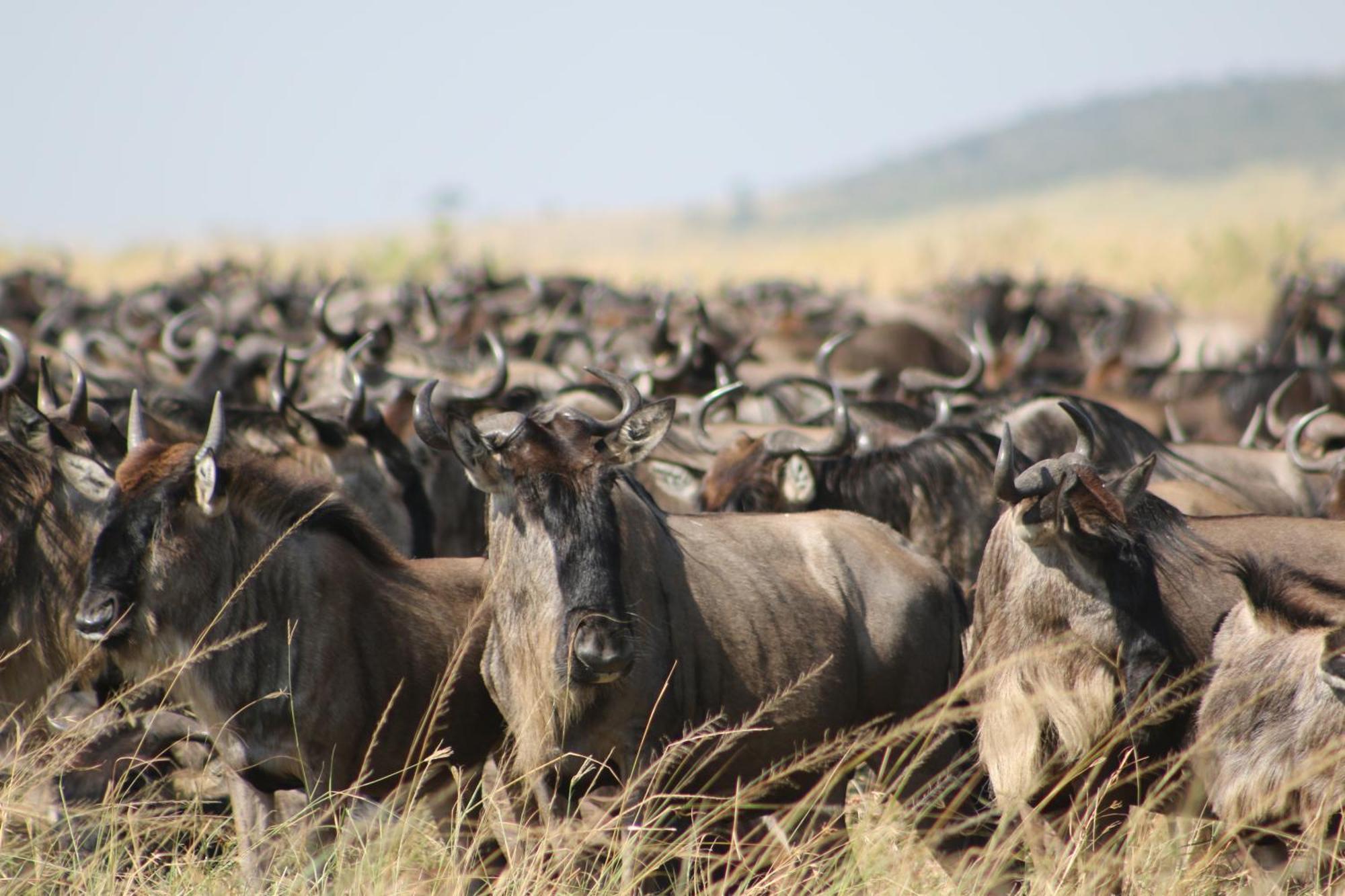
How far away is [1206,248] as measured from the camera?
3319 centimetres

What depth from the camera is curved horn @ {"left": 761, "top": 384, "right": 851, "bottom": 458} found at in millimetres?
6469

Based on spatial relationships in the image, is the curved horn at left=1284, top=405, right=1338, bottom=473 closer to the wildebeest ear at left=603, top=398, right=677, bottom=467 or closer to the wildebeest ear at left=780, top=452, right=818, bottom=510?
the wildebeest ear at left=780, top=452, right=818, bottom=510

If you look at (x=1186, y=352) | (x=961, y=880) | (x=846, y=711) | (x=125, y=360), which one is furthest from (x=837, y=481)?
(x=1186, y=352)

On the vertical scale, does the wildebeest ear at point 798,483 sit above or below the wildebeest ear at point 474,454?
below

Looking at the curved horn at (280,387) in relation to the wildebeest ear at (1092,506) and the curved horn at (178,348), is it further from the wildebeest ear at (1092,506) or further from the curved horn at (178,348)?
the wildebeest ear at (1092,506)

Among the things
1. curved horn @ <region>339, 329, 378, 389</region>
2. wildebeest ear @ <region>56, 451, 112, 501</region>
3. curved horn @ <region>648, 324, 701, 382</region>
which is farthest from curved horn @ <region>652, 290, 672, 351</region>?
wildebeest ear @ <region>56, 451, 112, 501</region>

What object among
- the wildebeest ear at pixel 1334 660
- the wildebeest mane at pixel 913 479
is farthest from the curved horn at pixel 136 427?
the wildebeest ear at pixel 1334 660

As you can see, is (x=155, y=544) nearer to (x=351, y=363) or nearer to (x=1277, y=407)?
(x=351, y=363)

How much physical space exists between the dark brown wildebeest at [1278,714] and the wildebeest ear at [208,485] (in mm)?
2771

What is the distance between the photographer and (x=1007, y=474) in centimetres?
405

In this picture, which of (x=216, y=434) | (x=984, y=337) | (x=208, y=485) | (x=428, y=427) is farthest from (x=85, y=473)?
(x=984, y=337)

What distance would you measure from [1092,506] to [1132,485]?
0.56ft

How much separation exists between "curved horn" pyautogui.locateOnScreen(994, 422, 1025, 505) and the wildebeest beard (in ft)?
3.52

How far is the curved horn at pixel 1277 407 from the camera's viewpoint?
357 inches
